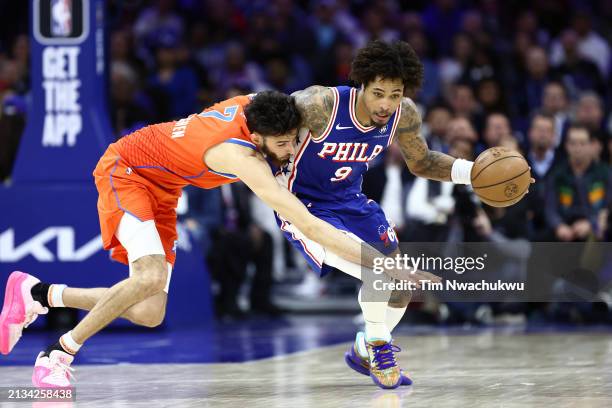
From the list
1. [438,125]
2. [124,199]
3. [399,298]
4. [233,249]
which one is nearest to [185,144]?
[124,199]

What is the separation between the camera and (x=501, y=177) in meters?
5.84

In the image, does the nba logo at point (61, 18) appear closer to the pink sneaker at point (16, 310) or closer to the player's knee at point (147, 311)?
the pink sneaker at point (16, 310)

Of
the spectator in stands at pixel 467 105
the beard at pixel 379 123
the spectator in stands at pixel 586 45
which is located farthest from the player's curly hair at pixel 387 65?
the spectator in stands at pixel 586 45

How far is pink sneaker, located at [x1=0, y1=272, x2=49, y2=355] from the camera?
19.8 ft

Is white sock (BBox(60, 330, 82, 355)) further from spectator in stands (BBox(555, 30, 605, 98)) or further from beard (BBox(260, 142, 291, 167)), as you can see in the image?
spectator in stands (BBox(555, 30, 605, 98))

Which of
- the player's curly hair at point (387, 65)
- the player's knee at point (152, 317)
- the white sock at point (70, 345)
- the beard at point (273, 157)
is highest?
the player's curly hair at point (387, 65)

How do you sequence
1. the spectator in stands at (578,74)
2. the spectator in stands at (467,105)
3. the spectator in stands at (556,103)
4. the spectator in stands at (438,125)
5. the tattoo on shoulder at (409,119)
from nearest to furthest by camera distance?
the tattoo on shoulder at (409,119), the spectator in stands at (438,125), the spectator in stands at (556,103), the spectator in stands at (467,105), the spectator in stands at (578,74)

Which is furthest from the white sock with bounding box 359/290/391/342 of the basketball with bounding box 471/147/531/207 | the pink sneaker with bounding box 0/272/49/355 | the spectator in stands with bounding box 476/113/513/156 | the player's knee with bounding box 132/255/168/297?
the spectator in stands with bounding box 476/113/513/156

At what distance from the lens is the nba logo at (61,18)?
9.15 meters

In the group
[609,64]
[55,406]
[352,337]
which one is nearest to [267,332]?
[352,337]

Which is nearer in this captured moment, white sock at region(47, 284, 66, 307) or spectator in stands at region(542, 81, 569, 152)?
white sock at region(47, 284, 66, 307)

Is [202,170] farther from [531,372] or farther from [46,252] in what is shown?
[46,252]

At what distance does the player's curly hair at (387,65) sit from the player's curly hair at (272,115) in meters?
0.48

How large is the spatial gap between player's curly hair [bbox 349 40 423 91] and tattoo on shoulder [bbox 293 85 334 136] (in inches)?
7.7
